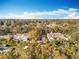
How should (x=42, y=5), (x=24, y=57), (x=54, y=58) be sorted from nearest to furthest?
(x=24, y=57) < (x=54, y=58) < (x=42, y=5)

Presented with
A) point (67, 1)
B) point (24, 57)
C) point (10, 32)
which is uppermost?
point (67, 1)

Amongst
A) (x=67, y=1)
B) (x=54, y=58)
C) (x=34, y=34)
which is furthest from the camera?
(x=34, y=34)

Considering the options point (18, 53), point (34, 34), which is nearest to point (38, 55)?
point (18, 53)

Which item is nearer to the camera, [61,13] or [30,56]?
[30,56]

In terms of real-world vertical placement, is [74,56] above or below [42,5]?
below

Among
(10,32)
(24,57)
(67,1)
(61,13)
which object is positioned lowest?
(10,32)

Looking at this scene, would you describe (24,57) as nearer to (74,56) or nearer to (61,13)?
(74,56)

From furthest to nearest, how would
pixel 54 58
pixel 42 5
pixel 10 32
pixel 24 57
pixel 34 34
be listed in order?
pixel 10 32 → pixel 34 34 → pixel 42 5 → pixel 54 58 → pixel 24 57

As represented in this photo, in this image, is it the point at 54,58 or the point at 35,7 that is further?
the point at 35,7

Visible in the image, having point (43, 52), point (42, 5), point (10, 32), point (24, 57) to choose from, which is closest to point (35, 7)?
point (42, 5)

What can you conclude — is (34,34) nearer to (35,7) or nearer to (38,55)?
(35,7)
